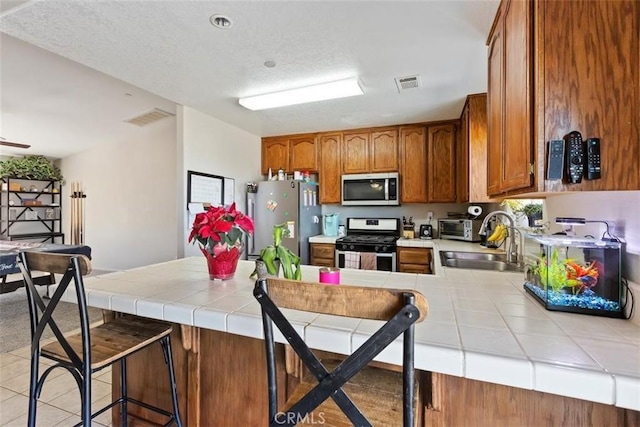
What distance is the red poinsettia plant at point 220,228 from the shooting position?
1.39 meters

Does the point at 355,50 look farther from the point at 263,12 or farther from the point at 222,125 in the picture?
the point at 222,125

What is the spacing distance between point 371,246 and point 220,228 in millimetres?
2342

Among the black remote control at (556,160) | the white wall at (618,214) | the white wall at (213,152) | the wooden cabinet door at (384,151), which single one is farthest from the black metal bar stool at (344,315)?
the wooden cabinet door at (384,151)

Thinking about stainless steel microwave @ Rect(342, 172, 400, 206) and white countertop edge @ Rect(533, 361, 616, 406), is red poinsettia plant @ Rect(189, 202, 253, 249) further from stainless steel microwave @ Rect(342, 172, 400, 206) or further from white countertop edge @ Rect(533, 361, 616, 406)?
stainless steel microwave @ Rect(342, 172, 400, 206)

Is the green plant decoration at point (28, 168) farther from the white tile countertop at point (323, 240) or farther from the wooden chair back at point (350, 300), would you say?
the wooden chair back at point (350, 300)

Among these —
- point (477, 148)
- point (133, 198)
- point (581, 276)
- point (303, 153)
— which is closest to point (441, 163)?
point (477, 148)

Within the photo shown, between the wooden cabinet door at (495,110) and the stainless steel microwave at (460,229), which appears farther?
the stainless steel microwave at (460,229)

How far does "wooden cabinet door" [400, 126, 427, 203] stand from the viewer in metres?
3.60

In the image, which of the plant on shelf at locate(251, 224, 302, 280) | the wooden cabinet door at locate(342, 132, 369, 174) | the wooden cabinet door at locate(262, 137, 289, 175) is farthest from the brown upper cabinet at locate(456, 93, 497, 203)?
the wooden cabinet door at locate(262, 137, 289, 175)

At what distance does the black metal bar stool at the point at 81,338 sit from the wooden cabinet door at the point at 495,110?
1794 millimetres

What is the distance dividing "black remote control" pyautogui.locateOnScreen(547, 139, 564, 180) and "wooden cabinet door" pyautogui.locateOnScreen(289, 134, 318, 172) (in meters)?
3.27

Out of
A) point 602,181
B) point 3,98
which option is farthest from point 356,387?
point 3,98

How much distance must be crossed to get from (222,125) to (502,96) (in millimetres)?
3049

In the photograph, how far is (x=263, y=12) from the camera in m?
1.59
